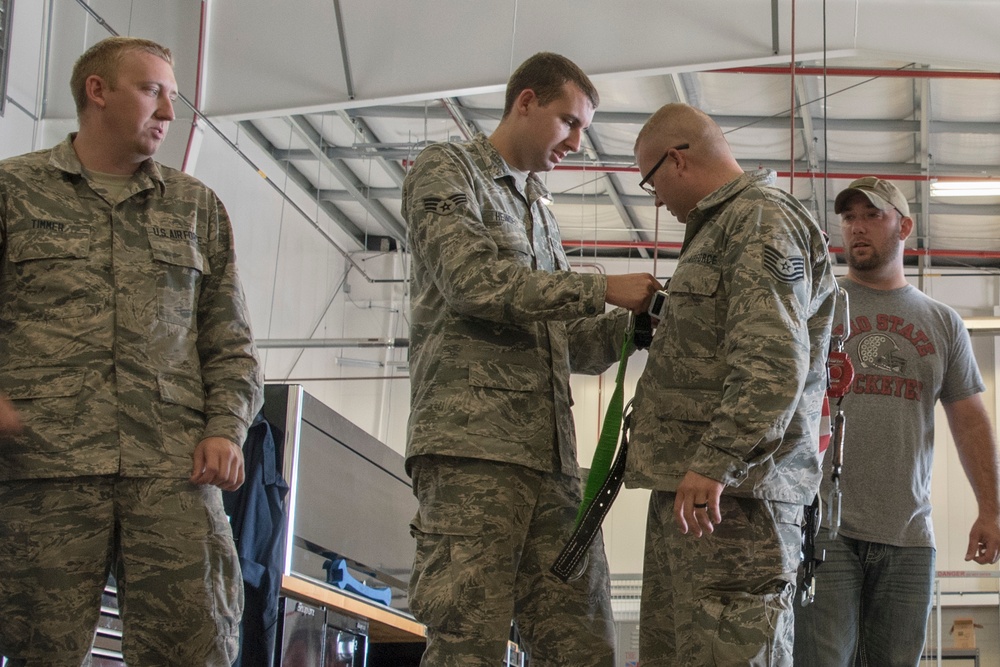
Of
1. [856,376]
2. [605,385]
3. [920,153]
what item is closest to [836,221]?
[920,153]

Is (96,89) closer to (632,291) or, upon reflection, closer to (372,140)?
(632,291)

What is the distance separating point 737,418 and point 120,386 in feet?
3.80

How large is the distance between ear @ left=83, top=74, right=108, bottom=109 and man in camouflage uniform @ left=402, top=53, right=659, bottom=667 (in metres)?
0.65

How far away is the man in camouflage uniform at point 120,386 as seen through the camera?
83.0 inches

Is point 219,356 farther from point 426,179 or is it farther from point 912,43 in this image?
point 912,43

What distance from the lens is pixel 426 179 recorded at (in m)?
2.43

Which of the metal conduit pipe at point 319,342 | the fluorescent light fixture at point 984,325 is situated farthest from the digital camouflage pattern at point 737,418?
the metal conduit pipe at point 319,342

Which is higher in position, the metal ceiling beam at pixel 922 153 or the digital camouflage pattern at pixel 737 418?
the metal ceiling beam at pixel 922 153

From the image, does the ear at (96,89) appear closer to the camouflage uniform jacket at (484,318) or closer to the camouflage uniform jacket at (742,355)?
the camouflage uniform jacket at (484,318)

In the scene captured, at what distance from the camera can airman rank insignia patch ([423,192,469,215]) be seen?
2367mm

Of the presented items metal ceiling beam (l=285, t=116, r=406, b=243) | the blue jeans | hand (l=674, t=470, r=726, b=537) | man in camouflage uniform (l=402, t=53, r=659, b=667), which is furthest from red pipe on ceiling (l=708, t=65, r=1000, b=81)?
hand (l=674, t=470, r=726, b=537)

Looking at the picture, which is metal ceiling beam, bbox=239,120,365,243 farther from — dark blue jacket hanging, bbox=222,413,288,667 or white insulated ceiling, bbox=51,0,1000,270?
dark blue jacket hanging, bbox=222,413,288,667

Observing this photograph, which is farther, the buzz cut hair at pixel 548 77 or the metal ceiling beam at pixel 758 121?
the metal ceiling beam at pixel 758 121

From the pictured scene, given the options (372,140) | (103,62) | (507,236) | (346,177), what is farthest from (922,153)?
(103,62)
